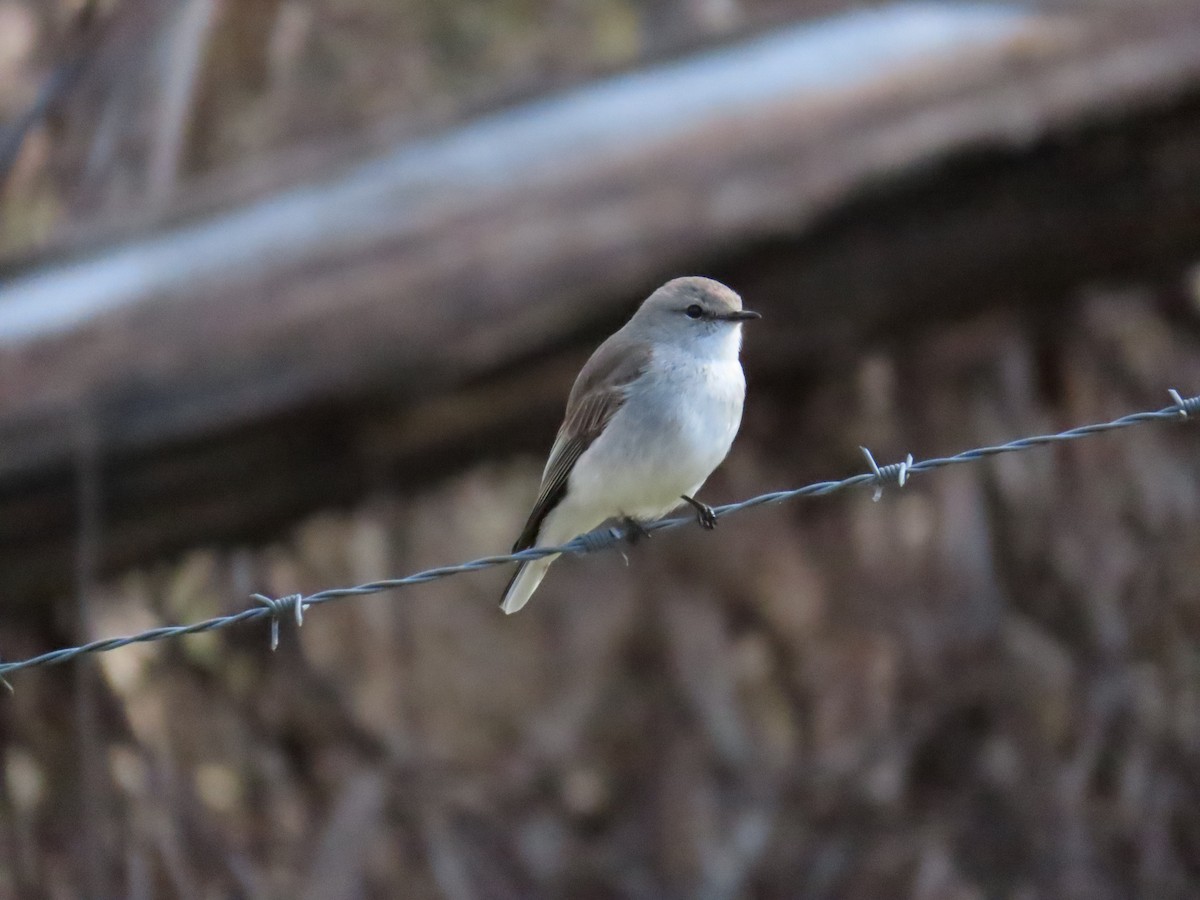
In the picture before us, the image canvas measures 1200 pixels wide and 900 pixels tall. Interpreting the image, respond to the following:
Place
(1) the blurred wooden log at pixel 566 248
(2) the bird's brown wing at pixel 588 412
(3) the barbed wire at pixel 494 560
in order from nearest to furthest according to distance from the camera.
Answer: (3) the barbed wire at pixel 494 560 → (2) the bird's brown wing at pixel 588 412 → (1) the blurred wooden log at pixel 566 248

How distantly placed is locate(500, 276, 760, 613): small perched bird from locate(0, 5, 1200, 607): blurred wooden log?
7.91 ft

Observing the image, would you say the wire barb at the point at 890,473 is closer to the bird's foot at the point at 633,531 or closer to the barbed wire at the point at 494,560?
the barbed wire at the point at 494,560

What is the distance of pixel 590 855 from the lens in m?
9.33

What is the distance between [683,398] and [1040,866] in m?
5.69

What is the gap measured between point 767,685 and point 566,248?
344cm

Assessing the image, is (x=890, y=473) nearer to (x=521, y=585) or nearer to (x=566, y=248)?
(x=521, y=585)

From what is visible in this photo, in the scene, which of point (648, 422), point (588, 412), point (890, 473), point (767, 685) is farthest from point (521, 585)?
point (767, 685)

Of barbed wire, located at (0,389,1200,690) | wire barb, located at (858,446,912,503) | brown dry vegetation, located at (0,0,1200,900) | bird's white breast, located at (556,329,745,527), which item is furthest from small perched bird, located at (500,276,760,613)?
brown dry vegetation, located at (0,0,1200,900)

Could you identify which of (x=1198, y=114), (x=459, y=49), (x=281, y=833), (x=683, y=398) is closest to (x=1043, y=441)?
(x=683, y=398)

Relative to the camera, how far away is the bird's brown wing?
190 inches

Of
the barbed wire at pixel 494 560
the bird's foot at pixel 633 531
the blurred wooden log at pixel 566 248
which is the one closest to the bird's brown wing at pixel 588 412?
the bird's foot at pixel 633 531

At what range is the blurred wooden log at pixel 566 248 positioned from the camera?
730 cm

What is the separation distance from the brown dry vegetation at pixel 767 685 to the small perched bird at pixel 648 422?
A: 11.9 ft

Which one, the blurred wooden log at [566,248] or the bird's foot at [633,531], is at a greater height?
the blurred wooden log at [566,248]
